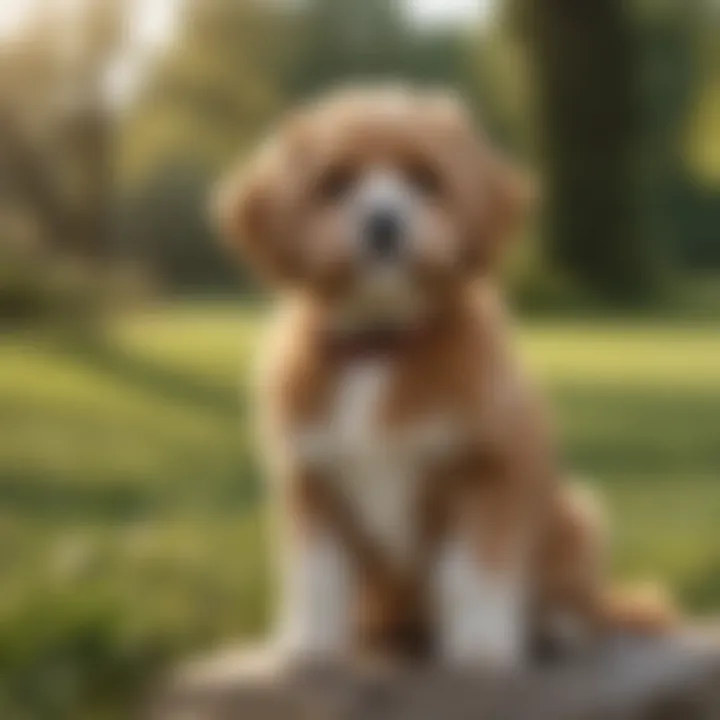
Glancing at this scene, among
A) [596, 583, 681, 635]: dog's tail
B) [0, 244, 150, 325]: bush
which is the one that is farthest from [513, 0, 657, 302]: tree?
[0, 244, 150, 325]: bush

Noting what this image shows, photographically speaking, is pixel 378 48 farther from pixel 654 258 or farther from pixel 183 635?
pixel 183 635

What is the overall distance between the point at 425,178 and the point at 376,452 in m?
0.22

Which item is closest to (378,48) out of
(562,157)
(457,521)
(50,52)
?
(562,157)

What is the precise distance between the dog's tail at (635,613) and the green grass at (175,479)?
0.04 meters

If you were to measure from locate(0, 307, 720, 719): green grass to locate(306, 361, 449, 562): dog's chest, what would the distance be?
0.53ft

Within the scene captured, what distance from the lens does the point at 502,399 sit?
1179mm

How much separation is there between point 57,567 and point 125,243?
0.31 m

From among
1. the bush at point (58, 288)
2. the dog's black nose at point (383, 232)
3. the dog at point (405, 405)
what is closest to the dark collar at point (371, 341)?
the dog at point (405, 405)

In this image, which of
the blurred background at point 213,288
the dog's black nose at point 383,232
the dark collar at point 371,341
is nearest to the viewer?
the dog's black nose at point 383,232

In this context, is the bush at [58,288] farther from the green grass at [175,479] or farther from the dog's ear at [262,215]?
the dog's ear at [262,215]

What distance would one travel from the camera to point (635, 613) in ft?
4.14

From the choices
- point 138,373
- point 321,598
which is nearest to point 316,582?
point 321,598

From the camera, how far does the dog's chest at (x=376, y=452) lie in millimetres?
1166

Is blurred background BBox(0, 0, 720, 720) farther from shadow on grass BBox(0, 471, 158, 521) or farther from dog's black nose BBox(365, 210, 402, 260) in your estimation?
dog's black nose BBox(365, 210, 402, 260)
